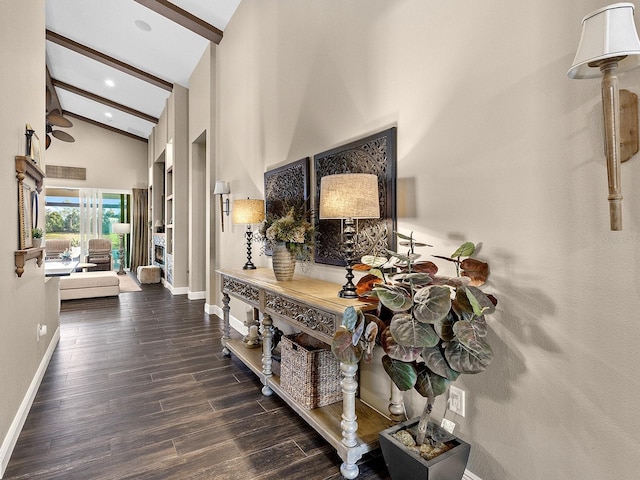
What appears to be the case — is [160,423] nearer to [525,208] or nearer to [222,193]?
[525,208]

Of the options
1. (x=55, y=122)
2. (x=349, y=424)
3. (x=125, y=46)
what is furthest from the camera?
(x=125, y=46)

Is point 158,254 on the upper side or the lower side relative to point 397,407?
upper

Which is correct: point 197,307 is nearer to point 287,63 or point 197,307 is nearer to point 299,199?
point 299,199

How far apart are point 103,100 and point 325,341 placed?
29.2ft

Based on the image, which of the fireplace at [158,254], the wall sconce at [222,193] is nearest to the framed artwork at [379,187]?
the wall sconce at [222,193]

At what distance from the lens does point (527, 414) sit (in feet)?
4.82

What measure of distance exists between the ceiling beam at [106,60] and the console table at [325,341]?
5.47 meters

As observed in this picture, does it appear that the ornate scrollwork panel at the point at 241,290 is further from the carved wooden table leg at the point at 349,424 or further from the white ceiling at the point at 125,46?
the white ceiling at the point at 125,46

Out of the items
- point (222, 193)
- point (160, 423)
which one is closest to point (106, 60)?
point (222, 193)

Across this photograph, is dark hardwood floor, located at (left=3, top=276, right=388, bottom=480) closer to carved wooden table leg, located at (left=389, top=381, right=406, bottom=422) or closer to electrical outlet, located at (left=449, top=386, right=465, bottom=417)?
carved wooden table leg, located at (left=389, top=381, right=406, bottom=422)

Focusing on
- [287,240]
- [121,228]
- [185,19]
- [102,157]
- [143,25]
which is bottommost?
[287,240]

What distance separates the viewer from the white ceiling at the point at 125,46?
502 centimetres

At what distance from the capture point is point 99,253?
939 cm

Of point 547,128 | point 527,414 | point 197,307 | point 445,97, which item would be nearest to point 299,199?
point 445,97
